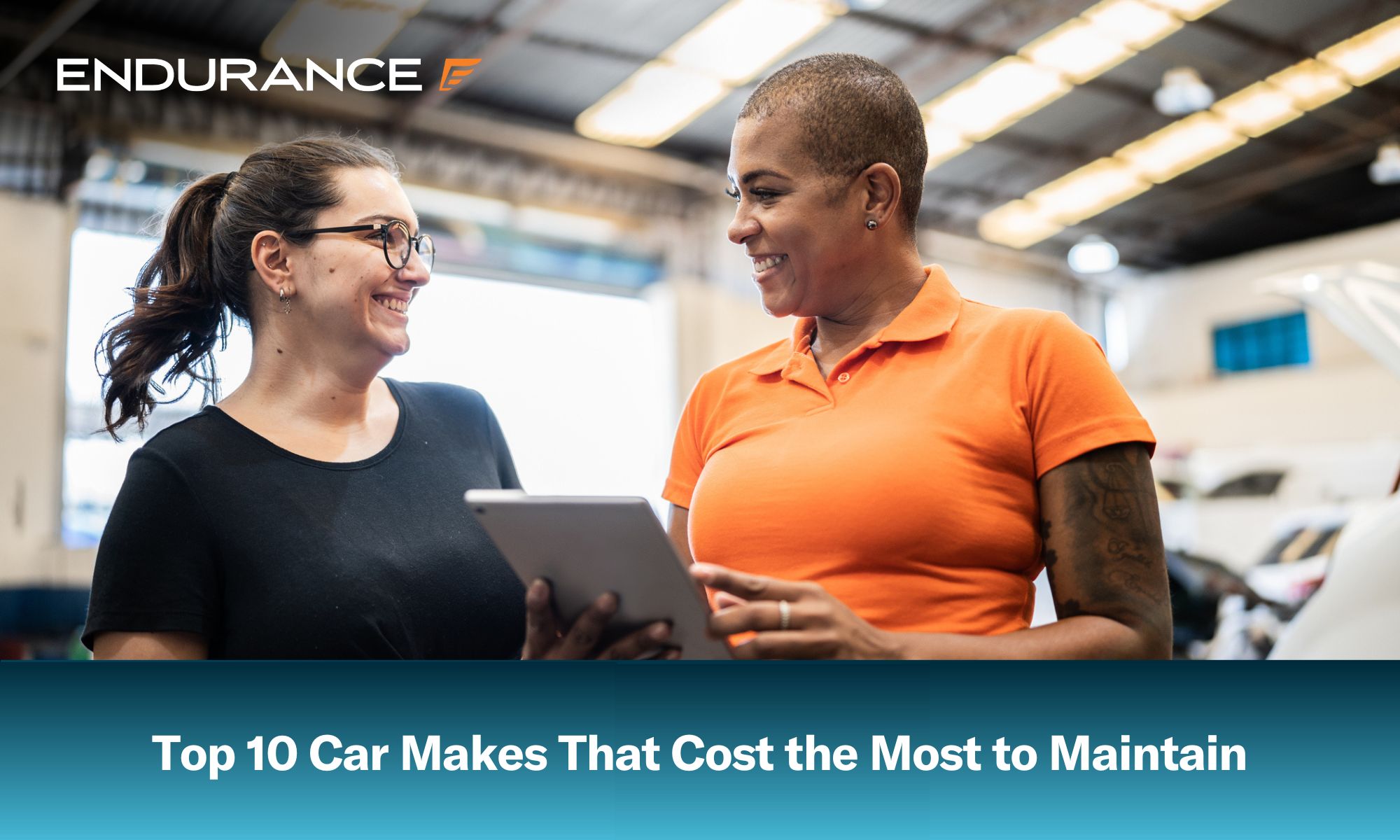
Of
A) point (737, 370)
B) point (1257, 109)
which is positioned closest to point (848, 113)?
point (737, 370)

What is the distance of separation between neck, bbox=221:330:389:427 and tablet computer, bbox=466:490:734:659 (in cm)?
52

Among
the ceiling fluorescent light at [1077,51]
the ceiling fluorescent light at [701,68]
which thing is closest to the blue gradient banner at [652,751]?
the ceiling fluorescent light at [701,68]

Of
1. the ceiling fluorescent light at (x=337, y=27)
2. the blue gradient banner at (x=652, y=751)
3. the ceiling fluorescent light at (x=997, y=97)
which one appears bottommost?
the blue gradient banner at (x=652, y=751)

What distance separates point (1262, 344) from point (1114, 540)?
40.9ft

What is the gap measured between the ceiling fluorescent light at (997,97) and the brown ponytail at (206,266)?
8019 millimetres

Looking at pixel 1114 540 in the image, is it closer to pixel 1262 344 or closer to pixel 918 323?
pixel 918 323

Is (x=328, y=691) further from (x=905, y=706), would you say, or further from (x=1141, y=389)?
(x=1141, y=389)

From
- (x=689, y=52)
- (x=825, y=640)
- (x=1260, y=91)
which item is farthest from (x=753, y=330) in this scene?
(x=825, y=640)

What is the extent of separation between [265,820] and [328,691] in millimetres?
131

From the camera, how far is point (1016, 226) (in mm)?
11859

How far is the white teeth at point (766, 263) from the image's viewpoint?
56.2 inches

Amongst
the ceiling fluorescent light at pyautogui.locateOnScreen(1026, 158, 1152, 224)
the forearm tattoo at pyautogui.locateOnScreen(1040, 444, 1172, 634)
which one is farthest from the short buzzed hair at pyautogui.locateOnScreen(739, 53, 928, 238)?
the ceiling fluorescent light at pyautogui.locateOnScreen(1026, 158, 1152, 224)

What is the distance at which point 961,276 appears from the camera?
39.1ft

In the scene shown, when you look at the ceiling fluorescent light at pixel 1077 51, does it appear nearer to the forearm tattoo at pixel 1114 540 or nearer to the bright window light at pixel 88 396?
the bright window light at pixel 88 396
